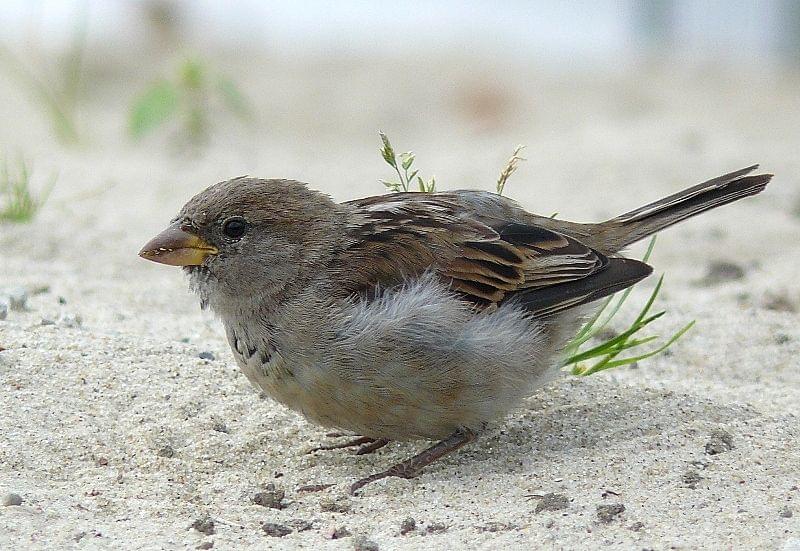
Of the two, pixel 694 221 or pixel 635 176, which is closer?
pixel 694 221

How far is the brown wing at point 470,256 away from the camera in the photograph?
443 cm

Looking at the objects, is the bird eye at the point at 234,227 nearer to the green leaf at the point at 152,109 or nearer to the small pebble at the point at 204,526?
the small pebble at the point at 204,526

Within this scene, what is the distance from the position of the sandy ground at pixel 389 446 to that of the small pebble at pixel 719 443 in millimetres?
11

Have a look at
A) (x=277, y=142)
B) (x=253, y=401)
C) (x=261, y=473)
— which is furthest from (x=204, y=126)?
(x=261, y=473)

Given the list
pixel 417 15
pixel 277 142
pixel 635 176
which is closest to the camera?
pixel 635 176

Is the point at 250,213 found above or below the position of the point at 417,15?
below

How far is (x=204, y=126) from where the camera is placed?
29.6 ft

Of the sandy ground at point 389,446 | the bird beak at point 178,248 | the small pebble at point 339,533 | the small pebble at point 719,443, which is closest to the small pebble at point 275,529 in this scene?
the sandy ground at point 389,446

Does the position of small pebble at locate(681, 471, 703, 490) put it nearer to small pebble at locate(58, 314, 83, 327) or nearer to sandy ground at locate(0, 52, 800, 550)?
sandy ground at locate(0, 52, 800, 550)

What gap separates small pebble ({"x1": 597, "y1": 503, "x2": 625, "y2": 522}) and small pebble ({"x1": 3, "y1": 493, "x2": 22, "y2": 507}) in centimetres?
181

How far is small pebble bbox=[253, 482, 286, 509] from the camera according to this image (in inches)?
156

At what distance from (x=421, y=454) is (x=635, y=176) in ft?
A: 16.0

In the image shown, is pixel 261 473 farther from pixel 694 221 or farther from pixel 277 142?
pixel 277 142

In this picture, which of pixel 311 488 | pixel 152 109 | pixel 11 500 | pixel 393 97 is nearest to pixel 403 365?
pixel 311 488
